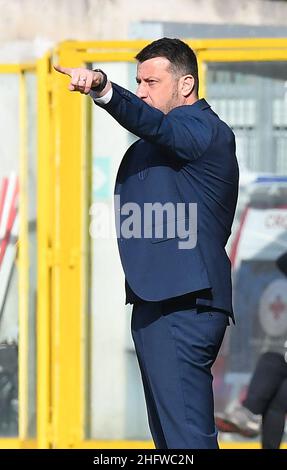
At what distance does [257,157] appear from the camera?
6117 millimetres

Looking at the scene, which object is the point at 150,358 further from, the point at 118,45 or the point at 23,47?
the point at 23,47

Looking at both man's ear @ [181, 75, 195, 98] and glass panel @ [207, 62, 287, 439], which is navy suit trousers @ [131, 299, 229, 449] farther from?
glass panel @ [207, 62, 287, 439]

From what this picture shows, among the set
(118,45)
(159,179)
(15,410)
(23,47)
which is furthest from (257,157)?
(159,179)

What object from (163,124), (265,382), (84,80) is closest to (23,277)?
(265,382)

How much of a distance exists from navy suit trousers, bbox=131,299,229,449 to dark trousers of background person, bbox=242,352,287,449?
1.81 meters

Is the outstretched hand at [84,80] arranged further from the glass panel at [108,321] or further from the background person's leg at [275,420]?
the background person's leg at [275,420]

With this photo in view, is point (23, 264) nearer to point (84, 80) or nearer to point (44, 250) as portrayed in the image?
point (44, 250)

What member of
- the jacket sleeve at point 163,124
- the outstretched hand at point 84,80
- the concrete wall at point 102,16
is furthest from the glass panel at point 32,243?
the outstretched hand at point 84,80

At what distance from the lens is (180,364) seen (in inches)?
162

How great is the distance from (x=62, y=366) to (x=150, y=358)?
6.78ft

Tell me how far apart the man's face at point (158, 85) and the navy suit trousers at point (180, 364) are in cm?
67

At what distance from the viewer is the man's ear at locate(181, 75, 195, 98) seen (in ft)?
13.6

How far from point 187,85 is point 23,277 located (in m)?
2.31
